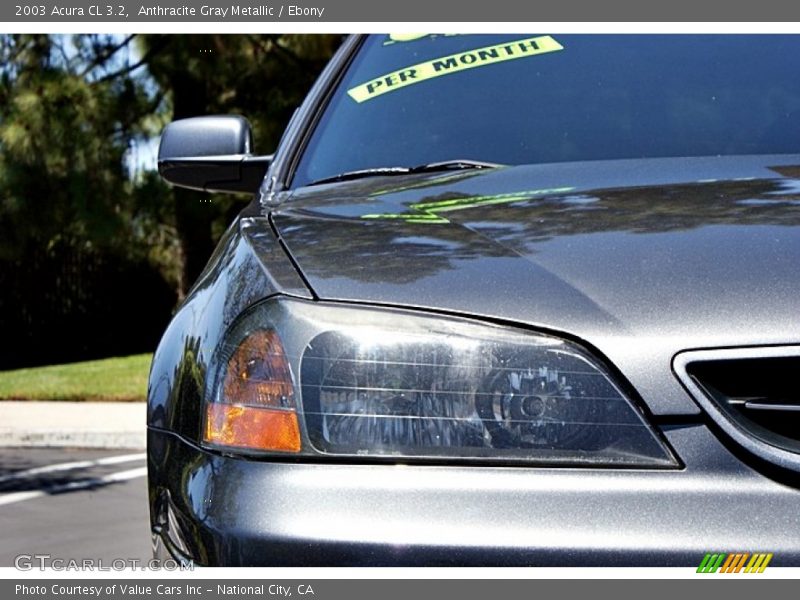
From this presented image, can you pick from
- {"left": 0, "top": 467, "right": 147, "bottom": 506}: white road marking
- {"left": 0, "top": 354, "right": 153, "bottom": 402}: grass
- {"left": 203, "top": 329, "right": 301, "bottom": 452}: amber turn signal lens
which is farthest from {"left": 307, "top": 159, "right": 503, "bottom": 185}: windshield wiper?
{"left": 0, "top": 354, "right": 153, "bottom": 402}: grass

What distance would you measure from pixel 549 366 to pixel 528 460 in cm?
14

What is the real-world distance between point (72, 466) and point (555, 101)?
265 inches

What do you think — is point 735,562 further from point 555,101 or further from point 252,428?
point 555,101

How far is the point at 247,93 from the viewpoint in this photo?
16891mm

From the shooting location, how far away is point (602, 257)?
1837mm

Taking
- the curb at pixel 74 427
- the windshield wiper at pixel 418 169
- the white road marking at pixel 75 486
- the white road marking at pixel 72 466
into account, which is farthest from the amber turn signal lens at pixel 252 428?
the curb at pixel 74 427

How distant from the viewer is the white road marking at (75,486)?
7277mm

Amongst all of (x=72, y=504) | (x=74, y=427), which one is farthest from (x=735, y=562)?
(x=74, y=427)

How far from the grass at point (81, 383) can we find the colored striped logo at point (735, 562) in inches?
472

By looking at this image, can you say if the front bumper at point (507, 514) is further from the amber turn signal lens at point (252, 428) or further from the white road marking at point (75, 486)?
the white road marking at point (75, 486)

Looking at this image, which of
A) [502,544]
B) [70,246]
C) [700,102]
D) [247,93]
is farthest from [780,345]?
[70,246]

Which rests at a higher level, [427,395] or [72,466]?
[427,395]
